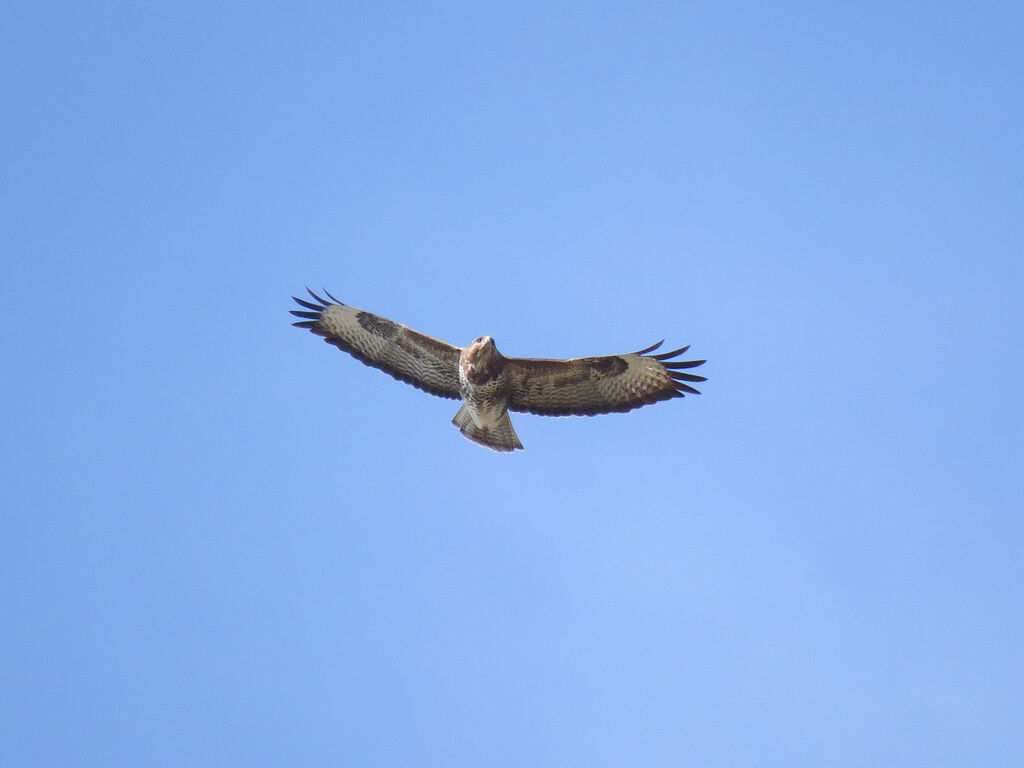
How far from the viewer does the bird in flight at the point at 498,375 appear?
10.9 meters

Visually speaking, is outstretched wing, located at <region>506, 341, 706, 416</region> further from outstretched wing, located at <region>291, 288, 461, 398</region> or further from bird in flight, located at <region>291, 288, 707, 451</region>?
outstretched wing, located at <region>291, 288, 461, 398</region>

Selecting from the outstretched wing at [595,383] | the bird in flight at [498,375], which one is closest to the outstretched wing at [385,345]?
the bird in flight at [498,375]

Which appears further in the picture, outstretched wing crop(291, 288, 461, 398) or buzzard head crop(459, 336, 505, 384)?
outstretched wing crop(291, 288, 461, 398)

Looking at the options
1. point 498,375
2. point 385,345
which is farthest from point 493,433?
point 385,345

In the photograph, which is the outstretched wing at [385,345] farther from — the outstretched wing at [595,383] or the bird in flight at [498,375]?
the outstretched wing at [595,383]

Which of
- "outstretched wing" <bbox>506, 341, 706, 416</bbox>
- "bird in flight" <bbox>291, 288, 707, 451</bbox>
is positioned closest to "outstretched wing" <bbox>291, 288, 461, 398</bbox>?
"bird in flight" <bbox>291, 288, 707, 451</bbox>

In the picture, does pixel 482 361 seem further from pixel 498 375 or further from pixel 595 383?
pixel 595 383

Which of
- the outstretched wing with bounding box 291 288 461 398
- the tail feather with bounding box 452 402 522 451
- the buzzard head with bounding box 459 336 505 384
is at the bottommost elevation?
the tail feather with bounding box 452 402 522 451

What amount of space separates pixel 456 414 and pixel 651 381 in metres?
1.88

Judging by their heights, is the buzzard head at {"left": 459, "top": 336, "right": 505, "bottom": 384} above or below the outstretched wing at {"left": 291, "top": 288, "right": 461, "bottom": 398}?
below

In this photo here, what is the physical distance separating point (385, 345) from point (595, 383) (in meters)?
2.07

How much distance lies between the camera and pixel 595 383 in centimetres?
1123

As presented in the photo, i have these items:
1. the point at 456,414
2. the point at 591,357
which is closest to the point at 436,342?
the point at 456,414

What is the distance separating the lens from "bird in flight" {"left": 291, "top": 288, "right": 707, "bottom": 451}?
10906 mm
